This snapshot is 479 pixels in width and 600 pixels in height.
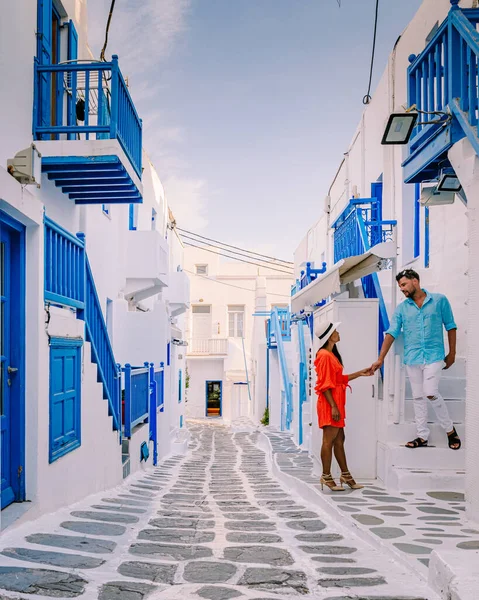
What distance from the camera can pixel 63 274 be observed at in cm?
606

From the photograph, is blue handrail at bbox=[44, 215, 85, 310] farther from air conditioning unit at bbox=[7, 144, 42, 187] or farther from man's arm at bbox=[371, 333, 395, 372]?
man's arm at bbox=[371, 333, 395, 372]

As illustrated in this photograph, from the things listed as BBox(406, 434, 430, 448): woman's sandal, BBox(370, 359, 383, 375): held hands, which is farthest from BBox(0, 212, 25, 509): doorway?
BBox(406, 434, 430, 448): woman's sandal

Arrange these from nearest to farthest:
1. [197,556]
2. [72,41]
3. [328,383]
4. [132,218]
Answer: [197,556]
[328,383]
[72,41]
[132,218]

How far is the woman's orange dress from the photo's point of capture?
19.4 ft

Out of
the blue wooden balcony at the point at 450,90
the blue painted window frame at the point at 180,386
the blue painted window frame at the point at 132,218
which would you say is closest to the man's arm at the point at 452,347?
the blue wooden balcony at the point at 450,90

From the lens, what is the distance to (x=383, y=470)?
20.8 ft

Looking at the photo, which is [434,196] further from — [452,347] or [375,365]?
[375,365]

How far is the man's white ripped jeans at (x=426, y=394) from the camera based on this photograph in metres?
6.10

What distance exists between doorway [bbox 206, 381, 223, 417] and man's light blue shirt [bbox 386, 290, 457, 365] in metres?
27.5

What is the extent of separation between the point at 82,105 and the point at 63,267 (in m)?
3.31

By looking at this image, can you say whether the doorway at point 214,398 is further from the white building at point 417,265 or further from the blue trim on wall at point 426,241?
the blue trim on wall at point 426,241

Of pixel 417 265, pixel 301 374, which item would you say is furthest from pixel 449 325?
pixel 301 374

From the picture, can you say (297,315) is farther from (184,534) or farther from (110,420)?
(184,534)

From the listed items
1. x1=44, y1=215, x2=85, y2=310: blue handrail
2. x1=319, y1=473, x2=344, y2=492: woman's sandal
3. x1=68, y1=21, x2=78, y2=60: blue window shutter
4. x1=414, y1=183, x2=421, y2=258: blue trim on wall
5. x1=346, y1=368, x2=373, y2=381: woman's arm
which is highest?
x1=68, y1=21, x2=78, y2=60: blue window shutter
